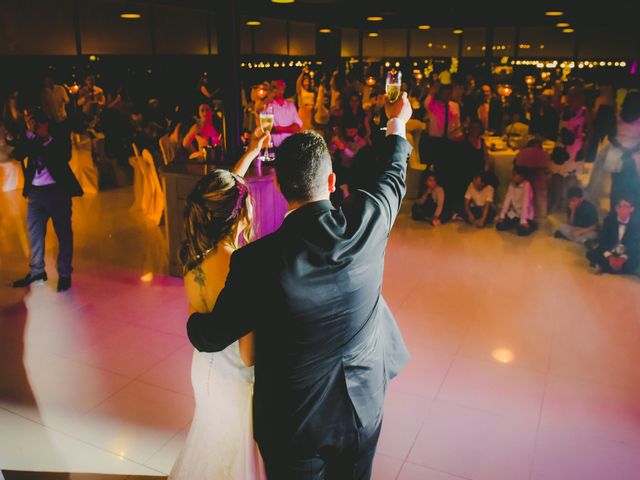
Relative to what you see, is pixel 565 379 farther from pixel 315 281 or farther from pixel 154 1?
pixel 154 1

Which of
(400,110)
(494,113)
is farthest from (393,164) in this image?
(494,113)

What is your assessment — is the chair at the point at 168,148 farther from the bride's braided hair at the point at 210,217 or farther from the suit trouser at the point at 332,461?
the suit trouser at the point at 332,461

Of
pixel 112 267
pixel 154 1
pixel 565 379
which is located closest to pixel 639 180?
pixel 565 379

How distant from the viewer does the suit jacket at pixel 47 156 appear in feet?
13.9

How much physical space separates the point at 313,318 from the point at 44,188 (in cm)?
367

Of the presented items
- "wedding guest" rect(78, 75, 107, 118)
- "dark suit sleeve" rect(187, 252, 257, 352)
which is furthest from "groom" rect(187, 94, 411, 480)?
"wedding guest" rect(78, 75, 107, 118)

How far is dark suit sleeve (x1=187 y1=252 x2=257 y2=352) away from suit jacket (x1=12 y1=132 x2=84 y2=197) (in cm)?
336

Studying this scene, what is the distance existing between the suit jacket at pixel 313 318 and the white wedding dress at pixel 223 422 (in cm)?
25

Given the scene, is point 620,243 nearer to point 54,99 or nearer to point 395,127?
point 395,127

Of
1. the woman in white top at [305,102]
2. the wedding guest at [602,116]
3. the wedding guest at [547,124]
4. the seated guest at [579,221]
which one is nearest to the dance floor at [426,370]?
the seated guest at [579,221]

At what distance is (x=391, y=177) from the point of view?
1.60 meters

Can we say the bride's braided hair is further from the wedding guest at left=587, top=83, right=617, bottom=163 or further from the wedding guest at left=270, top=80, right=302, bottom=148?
the wedding guest at left=587, top=83, right=617, bottom=163

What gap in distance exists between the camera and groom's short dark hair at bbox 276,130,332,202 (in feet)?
4.63

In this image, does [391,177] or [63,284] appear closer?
[391,177]
